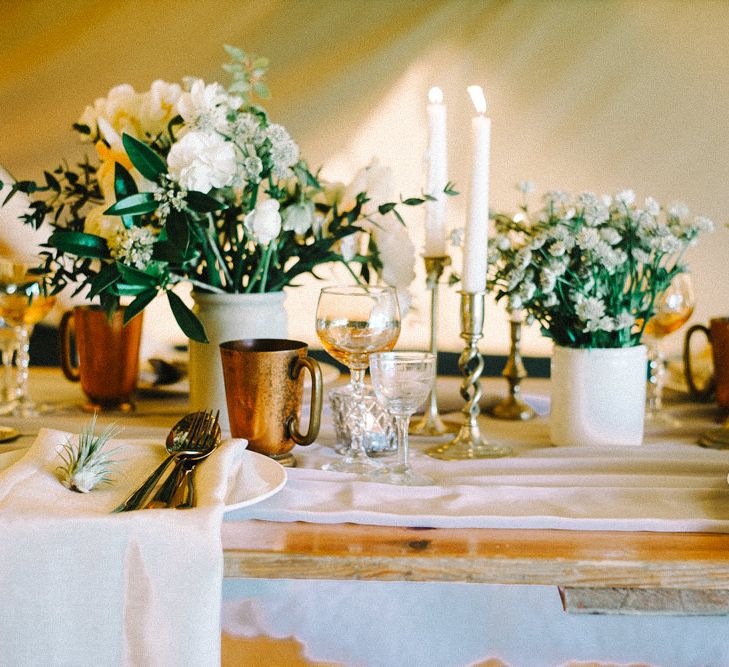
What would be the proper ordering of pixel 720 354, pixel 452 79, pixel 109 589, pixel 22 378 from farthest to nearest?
1. pixel 452 79
2. pixel 22 378
3. pixel 720 354
4. pixel 109 589

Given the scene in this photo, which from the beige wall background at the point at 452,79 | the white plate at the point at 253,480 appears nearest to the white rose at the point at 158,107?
the white plate at the point at 253,480

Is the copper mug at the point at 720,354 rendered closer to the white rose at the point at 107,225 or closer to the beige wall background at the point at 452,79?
the white rose at the point at 107,225

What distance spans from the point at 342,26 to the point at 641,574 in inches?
74.2

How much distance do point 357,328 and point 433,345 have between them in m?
0.19

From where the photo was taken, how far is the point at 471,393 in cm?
103

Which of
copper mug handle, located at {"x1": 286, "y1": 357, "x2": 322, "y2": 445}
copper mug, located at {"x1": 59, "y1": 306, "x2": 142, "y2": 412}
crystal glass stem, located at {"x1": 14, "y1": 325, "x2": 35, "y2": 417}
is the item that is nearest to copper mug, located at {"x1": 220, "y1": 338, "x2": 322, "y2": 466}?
copper mug handle, located at {"x1": 286, "y1": 357, "x2": 322, "y2": 445}

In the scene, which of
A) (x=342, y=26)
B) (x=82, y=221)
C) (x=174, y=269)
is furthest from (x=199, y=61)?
(x=174, y=269)

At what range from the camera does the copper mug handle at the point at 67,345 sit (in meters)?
1.25

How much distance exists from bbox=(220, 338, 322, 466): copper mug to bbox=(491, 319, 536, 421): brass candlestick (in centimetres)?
42

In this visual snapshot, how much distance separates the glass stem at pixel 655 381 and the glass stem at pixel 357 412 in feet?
1.62

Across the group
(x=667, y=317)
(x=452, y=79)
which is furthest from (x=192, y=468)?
(x=452, y=79)

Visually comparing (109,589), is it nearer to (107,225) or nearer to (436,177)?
(107,225)

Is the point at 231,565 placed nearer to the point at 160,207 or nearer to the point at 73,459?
the point at 73,459

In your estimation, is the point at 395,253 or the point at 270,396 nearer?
the point at 270,396
